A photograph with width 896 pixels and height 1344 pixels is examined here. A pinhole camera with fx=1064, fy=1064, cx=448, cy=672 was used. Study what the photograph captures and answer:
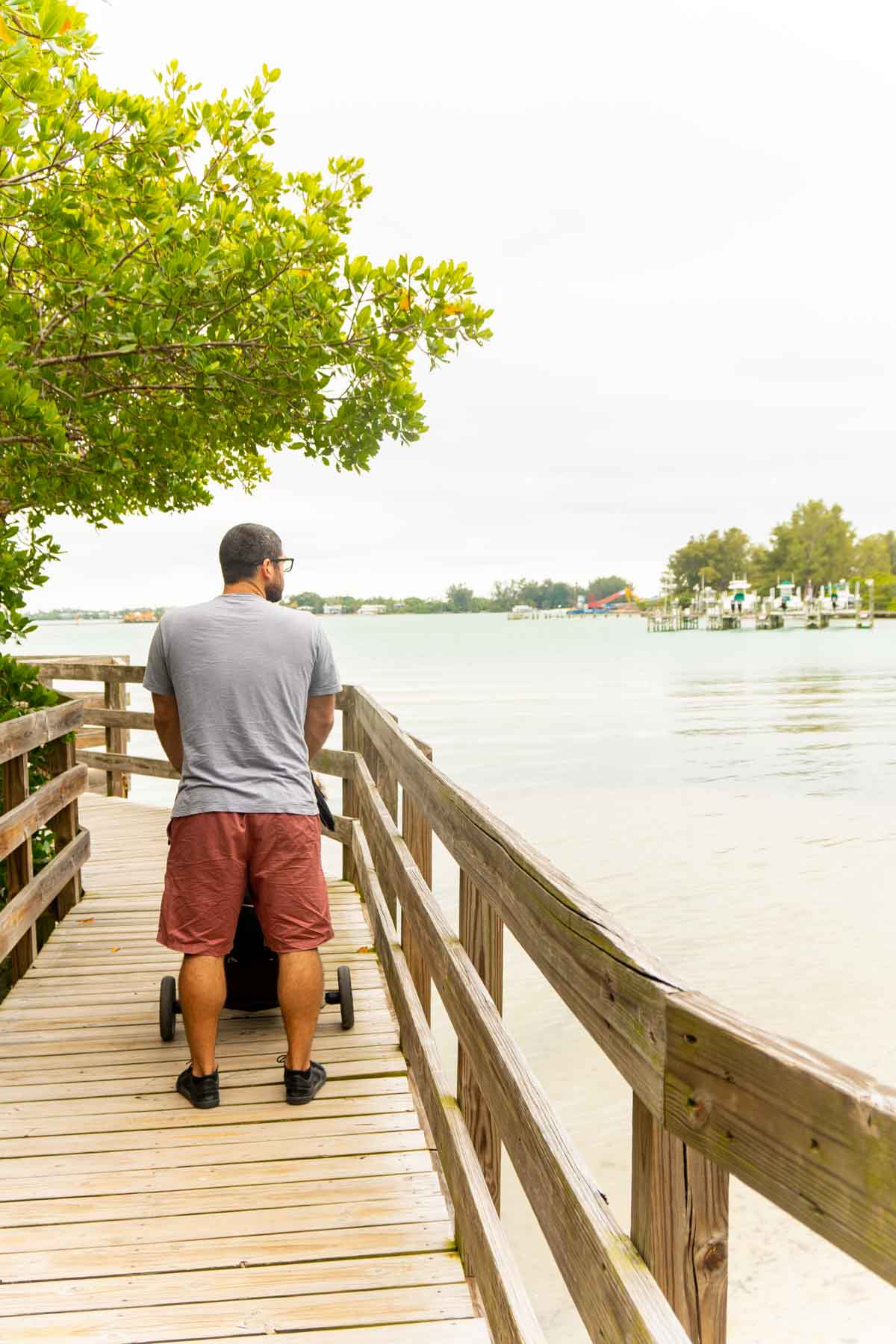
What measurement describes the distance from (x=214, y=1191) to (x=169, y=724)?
54.6 inches

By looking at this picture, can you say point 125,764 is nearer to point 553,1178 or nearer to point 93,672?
point 93,672

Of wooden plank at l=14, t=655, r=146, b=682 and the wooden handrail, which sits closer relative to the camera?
the wooden handrail

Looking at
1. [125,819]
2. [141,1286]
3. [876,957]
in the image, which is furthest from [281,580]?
[876,957]

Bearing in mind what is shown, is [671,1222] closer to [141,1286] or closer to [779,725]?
[141,1286]

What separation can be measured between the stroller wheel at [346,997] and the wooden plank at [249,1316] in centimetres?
155

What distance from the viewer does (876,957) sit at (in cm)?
1072

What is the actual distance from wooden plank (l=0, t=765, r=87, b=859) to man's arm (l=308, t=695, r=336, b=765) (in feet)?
4.24

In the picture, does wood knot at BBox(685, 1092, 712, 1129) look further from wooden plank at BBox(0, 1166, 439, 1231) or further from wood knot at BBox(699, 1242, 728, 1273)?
wooden plank at BBox(0, 1166, 439, 1231)

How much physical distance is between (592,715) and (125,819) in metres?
34.8

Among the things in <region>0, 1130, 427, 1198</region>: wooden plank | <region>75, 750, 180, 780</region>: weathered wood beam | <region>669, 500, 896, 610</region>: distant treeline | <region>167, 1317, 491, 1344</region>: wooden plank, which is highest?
<region>669, 500, 896, 610</region>: distant treeline

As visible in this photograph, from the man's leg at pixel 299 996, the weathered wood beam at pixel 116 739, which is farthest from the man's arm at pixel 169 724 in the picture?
the weathered wood beam at pixel 116 739

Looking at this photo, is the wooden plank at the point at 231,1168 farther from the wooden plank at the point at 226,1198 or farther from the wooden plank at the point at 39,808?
the wooden plank at the point at 39,808

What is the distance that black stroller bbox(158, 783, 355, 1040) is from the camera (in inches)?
146

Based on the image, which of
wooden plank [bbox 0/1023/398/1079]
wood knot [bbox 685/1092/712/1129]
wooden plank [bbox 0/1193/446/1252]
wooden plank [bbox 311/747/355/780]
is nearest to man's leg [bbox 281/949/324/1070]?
wooden plank [bbox 0/1023/398/1079]
